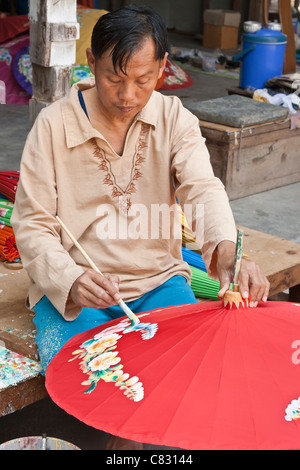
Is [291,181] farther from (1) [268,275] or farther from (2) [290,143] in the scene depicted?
(1) [268,275]

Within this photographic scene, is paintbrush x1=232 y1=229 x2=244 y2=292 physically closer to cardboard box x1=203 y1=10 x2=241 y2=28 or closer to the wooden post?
the wooden post

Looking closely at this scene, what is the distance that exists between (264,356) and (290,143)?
4.25m

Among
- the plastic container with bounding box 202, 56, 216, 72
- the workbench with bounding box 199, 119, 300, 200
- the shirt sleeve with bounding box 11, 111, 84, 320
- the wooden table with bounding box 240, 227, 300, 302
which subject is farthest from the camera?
the plastic container with bounding box 202, 56, 216, 72

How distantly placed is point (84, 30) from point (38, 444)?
7.10 meters

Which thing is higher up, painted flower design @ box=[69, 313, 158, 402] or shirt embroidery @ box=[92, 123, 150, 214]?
shirt embroidery @ box=[92, 123, 150, 214]

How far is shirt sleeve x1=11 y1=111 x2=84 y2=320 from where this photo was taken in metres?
2.05

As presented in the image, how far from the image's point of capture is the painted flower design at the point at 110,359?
5.33 ft

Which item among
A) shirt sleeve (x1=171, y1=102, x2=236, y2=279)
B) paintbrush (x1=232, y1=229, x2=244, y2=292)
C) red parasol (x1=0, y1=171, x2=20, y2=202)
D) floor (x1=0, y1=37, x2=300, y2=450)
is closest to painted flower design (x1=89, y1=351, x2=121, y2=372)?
paintbrush (x1=232, y1=229, x2=244, y2=292)

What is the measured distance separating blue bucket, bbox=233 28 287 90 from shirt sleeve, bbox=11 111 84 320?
4342 millimetres

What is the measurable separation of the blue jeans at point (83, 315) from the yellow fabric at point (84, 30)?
5.93m

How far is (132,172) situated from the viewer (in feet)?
7.35

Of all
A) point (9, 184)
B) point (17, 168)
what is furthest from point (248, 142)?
point (9, 184)

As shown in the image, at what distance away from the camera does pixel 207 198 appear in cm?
216

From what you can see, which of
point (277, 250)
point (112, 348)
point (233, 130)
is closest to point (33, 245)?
point (112, 348)
